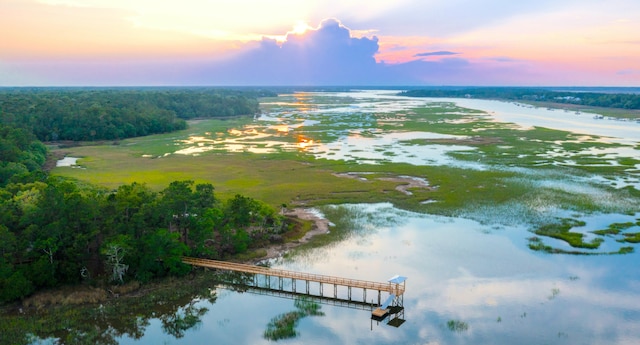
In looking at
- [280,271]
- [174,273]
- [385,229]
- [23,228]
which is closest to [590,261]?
[385,229]

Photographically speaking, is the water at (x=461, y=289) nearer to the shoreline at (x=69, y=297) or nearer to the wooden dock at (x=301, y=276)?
the wooden dock at (x=301, y=276)

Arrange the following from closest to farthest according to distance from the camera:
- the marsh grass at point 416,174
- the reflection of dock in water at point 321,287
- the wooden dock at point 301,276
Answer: the reflection of dock in water at point 321,287 → the wooden dock at point 301,276 → the marsh grass at point 416,174

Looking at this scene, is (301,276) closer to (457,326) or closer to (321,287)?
(321,287)

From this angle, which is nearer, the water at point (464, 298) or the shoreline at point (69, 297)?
the water at point (464, 298)

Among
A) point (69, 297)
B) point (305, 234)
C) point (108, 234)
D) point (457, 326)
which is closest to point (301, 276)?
point (457, 326)

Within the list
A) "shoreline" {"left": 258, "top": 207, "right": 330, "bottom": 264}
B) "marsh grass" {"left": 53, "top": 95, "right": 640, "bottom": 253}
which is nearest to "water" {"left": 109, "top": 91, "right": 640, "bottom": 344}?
"shoreline" {"left": 258, "top": 207, "right": 330, "bottom": 264}

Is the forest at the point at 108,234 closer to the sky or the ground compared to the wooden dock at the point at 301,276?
closer to the sky

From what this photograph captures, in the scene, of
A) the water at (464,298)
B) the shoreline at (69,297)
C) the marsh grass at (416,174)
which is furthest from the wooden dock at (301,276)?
the marsh grass at (416,174)
